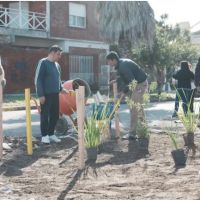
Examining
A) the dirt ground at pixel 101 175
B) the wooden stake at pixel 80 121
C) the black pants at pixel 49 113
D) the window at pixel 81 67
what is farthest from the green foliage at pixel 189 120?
the window at pixel 81 67

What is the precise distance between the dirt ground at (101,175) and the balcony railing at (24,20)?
64.6 ft

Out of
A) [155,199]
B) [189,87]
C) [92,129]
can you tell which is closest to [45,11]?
[189,87]

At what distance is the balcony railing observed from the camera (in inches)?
1064

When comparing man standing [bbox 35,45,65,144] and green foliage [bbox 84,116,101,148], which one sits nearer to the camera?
green foliage [bbox 84,116,101,148]

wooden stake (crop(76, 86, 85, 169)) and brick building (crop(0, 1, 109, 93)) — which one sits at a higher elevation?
brick building (crop(0, 1, 109, 93))

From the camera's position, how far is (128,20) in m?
25.7

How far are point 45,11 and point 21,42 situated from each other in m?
2.56

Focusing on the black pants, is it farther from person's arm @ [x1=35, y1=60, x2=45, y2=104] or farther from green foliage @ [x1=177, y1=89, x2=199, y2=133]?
green foliage @ [x1=177, y1=89, x2=199, y2=133]

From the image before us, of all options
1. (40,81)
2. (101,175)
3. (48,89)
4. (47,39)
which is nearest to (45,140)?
(48,89)

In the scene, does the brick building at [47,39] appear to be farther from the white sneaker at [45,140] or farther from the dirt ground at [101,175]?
the dirt ground at [101,175]

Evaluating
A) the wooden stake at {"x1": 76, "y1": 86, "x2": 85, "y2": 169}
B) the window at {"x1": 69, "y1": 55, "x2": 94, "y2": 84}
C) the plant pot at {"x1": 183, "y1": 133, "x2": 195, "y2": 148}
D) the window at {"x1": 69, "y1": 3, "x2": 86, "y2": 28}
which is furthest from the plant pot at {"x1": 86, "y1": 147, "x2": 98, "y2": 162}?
the window at {"x1": 69, "y1": 3, "x2": 86, "y2": 28}

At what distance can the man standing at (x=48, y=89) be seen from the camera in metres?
8.42

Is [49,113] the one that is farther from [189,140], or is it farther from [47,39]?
[47,39]

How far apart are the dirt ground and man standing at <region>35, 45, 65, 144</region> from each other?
51 cm
